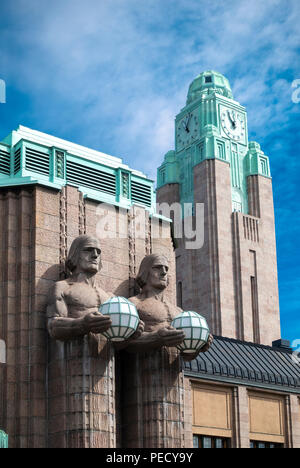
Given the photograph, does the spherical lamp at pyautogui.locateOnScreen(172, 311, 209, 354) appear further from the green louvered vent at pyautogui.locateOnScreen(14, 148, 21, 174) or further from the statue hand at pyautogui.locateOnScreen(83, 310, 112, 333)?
the green louvered vent at pyautogui.locateOnScreen(14, 148, 21, 174)

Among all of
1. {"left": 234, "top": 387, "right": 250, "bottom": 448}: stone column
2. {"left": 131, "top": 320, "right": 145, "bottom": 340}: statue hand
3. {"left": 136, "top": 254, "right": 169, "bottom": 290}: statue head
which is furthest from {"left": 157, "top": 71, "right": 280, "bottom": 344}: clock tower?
{"left": 131, "top": 320, "right": 145, "bottom": 340}: statue hand

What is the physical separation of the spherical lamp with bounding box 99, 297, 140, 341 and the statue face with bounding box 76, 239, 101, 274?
181 cm

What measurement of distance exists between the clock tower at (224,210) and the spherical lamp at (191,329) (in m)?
47.9

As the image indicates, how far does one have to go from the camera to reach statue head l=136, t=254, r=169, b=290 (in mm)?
31422

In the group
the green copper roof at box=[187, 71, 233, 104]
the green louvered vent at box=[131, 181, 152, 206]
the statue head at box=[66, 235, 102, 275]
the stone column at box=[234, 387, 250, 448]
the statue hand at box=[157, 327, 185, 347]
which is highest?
the green copper roof at box=[187, 71, 233, 104]

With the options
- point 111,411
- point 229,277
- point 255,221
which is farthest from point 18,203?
point 255,221

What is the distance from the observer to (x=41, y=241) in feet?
99.5

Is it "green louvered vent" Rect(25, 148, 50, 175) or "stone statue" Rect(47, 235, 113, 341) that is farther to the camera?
"green louvered vent" Rect(25, 148, 50, 175)

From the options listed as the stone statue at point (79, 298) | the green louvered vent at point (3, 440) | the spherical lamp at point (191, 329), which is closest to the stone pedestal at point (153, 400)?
the spherical lamp at point (191, 329)

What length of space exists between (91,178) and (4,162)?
3308 mm

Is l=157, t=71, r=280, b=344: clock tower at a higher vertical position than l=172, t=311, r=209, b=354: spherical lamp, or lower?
higher

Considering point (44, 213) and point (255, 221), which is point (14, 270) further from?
point (255, 221)

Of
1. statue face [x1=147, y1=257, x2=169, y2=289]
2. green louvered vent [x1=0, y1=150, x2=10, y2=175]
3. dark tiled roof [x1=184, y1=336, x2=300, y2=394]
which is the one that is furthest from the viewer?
dark tiled roof [x1=184, y1=336, x2=300, y2=394]
